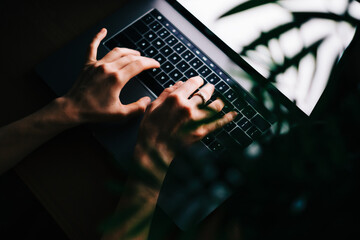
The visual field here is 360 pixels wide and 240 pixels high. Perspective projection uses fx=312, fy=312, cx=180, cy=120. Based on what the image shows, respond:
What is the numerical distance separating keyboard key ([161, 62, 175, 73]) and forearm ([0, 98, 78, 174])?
0.22m

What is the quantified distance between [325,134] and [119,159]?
0.43 m

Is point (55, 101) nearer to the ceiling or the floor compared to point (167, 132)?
nearer to the ceiling

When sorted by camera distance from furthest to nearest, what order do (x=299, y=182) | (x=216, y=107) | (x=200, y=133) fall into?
1. (x=200, y=133)
2. (x=216, y=107)
3. (x=299, y=182)

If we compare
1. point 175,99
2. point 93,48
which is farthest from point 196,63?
point 93,48

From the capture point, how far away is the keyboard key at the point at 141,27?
0.74 m

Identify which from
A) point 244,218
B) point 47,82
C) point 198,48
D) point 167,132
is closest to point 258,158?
point 244,218

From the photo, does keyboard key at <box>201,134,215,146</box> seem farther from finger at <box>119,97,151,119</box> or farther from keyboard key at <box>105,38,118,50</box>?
keyboard key at <box>105,38,118,50</box>

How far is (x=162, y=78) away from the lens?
0.70 m

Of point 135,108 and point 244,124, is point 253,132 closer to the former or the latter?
point 244,124

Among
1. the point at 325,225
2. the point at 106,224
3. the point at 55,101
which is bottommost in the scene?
the point at 325,225

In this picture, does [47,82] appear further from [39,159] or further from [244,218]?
[244,218]

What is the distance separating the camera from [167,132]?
623 millimetres

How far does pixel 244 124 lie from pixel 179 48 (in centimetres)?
23

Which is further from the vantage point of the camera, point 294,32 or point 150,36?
point 150,36
